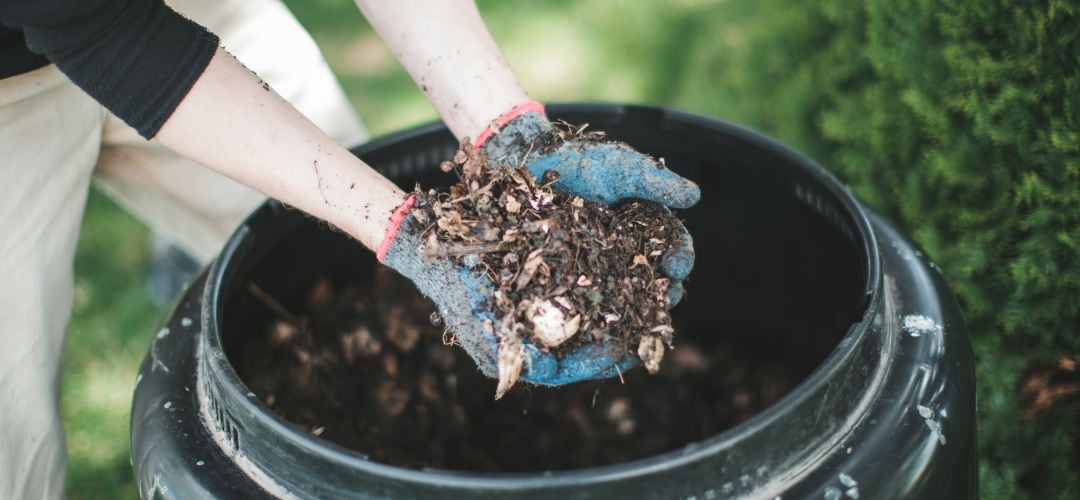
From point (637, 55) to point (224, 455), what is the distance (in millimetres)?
2362

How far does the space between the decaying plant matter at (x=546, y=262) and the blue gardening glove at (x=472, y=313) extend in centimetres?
1

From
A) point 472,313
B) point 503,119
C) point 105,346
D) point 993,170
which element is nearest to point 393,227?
point 472,313

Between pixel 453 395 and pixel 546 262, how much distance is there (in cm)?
82

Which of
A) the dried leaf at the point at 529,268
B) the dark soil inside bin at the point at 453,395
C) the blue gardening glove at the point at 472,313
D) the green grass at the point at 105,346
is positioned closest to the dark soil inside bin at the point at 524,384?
the dark soil inside bin at the point at 453,395

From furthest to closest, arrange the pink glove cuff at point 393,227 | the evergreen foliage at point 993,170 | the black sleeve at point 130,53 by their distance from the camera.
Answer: the evergreen foliage at point 993,170 < the pink glove cuff at point 393,227 < the black sleeve at point 130,53

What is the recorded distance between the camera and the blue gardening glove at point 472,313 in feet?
3.69

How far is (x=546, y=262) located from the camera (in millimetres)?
1123

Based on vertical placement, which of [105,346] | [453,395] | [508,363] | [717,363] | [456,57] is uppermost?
[456,57]

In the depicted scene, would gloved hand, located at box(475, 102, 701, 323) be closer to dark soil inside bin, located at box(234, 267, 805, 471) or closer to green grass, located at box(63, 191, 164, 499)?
dark soil inside bin, located at box(234, 267, 805, 471)

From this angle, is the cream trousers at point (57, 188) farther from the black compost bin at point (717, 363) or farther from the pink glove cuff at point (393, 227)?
the pink glove cuff at point (393, 227)

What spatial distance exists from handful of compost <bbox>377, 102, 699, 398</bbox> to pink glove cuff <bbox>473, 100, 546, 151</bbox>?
90 mm

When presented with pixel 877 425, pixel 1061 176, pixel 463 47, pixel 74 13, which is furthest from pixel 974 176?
pixel 74 13

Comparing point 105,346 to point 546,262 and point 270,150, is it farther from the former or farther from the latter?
point 546,262

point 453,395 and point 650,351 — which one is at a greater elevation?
point 650,351
